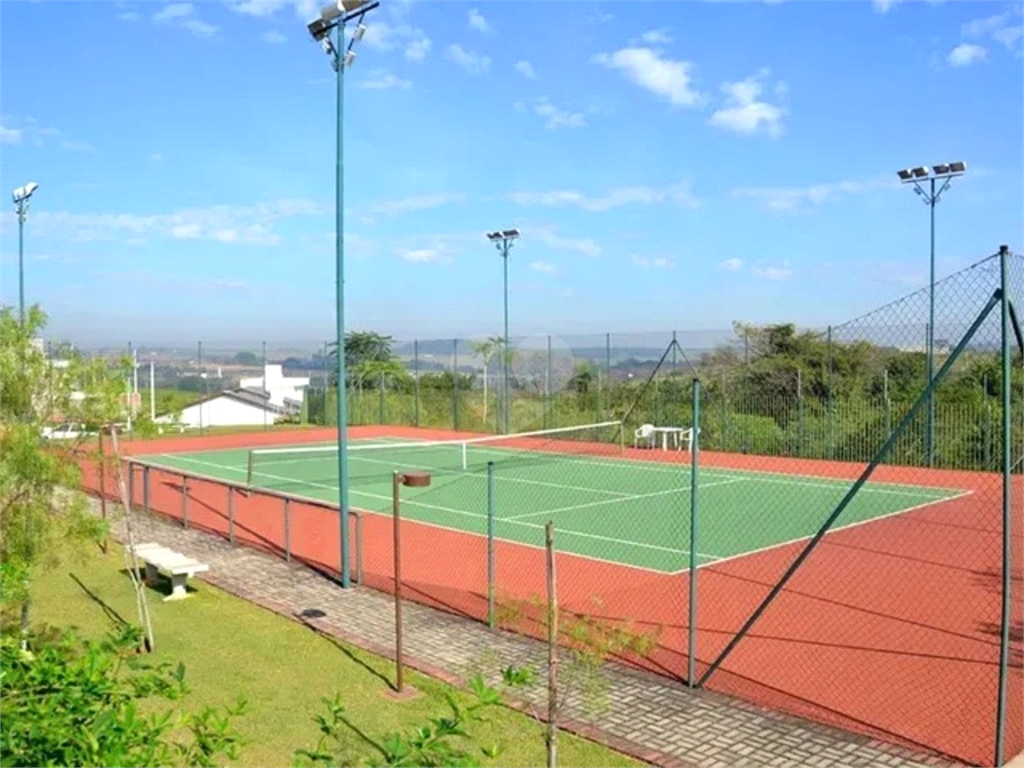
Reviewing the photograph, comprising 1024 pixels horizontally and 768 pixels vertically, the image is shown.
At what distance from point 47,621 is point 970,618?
870 cm

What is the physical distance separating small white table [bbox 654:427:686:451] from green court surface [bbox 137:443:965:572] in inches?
64.6

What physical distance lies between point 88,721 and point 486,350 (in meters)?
28.9

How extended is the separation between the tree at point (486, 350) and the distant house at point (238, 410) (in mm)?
8263

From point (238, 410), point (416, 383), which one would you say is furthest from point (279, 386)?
point (416, 383)

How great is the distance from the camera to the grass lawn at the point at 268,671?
6.11 m

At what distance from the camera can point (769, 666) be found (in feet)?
25.4

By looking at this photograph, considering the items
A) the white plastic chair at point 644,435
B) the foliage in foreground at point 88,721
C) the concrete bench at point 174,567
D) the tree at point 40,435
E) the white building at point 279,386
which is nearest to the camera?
the foliage in foreground at point 88,721

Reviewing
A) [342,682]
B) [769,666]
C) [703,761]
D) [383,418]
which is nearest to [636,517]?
[769,666]

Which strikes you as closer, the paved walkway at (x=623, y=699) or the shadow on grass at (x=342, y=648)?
the paved walkway at (x=623, y=699)

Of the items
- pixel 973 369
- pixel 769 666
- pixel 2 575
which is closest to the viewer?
pixel 2 575

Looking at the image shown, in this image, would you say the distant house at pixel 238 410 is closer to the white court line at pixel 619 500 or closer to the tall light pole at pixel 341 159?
the white court line at pixel 619 500

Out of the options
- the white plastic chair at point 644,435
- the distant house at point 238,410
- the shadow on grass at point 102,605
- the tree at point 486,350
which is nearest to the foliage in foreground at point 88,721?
the shadow on grass at point 102,605

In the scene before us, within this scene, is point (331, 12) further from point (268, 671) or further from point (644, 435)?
point (644, 435)

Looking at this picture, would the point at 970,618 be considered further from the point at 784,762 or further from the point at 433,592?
the point at 433,592
